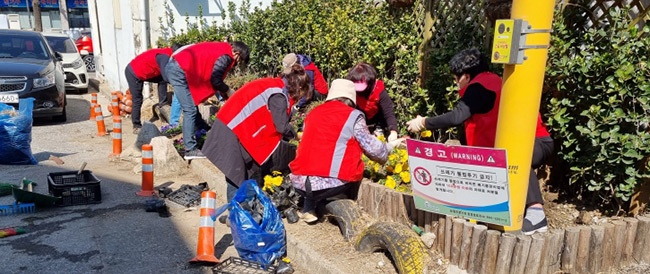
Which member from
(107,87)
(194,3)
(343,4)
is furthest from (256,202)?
(107,87)

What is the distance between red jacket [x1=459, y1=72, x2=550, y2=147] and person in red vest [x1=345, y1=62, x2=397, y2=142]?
153 centimetres

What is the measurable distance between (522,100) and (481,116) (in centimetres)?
76

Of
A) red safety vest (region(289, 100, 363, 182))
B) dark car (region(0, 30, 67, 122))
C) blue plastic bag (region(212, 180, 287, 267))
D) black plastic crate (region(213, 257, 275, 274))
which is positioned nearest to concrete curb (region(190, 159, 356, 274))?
blue plastic bag (region(212, 180, 287, 267))

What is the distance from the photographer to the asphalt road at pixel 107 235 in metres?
4.07

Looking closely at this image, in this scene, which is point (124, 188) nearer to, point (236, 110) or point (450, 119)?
point (236, 110)

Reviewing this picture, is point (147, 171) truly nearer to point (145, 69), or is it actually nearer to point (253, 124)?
point (253, 124)

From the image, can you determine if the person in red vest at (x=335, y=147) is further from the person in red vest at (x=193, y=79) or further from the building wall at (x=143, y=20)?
the building wall at (x=143, y=20)

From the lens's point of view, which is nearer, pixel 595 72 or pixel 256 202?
pixel 595 72

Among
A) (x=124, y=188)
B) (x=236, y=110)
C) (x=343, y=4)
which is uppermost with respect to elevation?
(x=343, y=4)

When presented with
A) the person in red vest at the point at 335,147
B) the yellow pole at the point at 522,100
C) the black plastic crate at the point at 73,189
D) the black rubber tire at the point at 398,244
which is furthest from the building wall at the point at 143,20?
the yellow pole at the point at 522,100

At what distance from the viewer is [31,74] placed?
9234 mm

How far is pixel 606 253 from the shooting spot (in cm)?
321

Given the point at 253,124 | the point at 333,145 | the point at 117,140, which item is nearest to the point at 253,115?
the point at 253,124

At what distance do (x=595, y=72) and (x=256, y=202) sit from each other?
8.98ft
